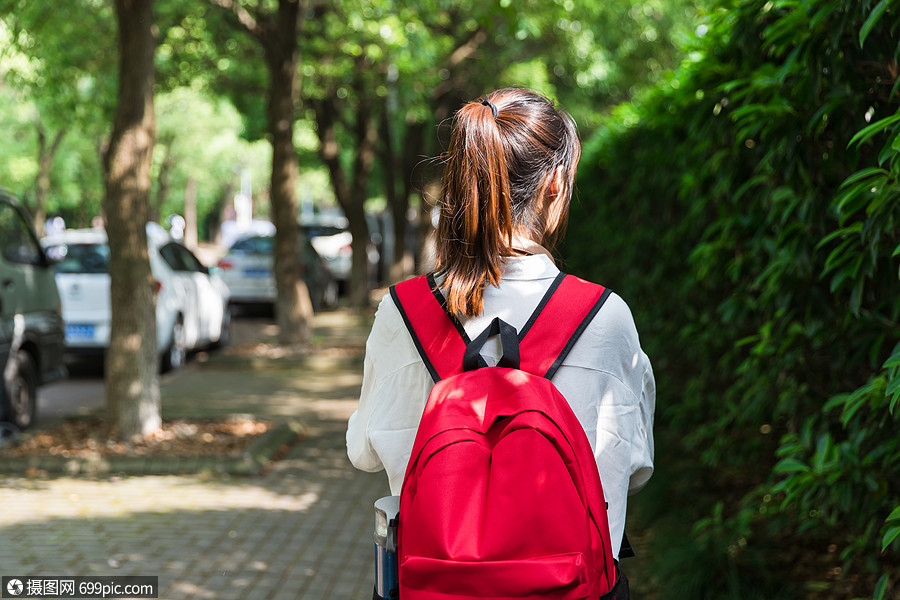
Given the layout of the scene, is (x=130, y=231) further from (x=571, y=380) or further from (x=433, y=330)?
(x=571, y=380)

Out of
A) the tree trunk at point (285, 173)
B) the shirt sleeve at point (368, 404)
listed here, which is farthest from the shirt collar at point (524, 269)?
the tree trunk at point (285, 173)

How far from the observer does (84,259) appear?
1159cm

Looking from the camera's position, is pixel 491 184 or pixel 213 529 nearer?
pixel 491 184

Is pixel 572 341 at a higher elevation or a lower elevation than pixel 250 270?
higher

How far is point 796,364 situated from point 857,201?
1070mm

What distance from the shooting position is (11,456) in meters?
6.85

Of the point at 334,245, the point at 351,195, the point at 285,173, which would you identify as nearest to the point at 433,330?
the point at 285,173

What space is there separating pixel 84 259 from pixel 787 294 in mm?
10051

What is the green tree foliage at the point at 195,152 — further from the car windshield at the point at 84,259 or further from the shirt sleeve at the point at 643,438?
the shirt sleeve at the point at 643,438

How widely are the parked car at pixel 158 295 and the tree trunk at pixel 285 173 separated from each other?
1080 mm

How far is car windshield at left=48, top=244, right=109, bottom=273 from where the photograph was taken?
37.4 ft

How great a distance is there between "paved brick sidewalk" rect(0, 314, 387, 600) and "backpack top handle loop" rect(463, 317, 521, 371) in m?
3.13

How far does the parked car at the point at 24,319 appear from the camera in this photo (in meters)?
7.73

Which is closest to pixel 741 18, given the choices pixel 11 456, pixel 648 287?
pixel 648 287
